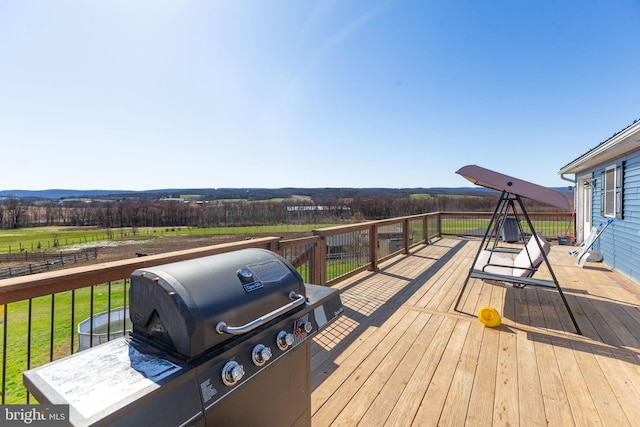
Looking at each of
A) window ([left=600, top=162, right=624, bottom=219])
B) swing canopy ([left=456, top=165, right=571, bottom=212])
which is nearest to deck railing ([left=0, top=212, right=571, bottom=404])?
swing canopy ([left=456, top=165, right=571, bottom=212])

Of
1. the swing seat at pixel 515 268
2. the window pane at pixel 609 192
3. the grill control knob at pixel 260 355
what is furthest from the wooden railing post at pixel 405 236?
the grill control knob at pixel 260 355

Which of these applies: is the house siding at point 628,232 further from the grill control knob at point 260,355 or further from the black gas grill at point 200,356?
the grill control knob at point 260,355

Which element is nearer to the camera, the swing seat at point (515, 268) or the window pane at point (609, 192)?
the swing seat at point (515, 268)

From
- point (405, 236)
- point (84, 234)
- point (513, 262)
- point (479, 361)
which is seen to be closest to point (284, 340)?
point (479, 361)

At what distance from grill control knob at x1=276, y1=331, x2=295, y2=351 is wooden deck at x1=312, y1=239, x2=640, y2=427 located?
0.99 m

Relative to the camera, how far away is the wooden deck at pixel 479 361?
5.95 ft

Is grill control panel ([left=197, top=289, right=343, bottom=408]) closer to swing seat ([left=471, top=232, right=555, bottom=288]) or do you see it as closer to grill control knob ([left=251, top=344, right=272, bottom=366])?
grill control knob ([left=251, top=344, right=272, bottom=366])

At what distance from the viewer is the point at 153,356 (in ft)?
2.83

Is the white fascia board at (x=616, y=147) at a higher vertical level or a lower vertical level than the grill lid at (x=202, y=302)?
higher

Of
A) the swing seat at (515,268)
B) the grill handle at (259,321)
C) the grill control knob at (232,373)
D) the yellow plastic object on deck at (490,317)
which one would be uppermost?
the grill handle at (259,321)

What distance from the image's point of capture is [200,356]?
844 mm

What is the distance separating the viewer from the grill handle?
0.90 metres

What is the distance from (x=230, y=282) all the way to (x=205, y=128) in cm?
1269

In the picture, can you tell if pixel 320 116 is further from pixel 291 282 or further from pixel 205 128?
pixel 291 282
